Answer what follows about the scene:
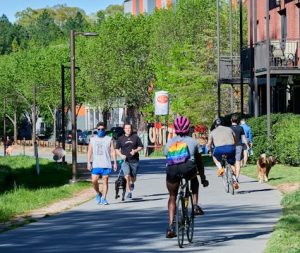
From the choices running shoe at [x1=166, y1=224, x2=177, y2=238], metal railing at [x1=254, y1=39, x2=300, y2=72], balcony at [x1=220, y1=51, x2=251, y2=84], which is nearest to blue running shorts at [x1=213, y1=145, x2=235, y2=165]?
running shoe at [x1=166, y1=224, x2=177, y2=238]

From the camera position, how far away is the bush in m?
27.1

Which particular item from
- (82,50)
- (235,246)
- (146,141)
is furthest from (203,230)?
(82,50)

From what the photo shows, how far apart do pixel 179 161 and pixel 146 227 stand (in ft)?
8.93

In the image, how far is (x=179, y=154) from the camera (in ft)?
37.6

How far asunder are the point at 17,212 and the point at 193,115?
38.8 metres

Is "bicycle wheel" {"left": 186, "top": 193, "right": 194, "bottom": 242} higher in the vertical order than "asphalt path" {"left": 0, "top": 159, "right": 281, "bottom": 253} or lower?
higher

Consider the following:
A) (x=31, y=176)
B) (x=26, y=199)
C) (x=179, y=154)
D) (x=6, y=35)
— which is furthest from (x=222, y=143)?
(x=6, y=35)

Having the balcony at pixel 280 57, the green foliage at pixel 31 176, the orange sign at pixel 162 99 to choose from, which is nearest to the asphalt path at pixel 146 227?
the green foliage at pixel 31 176

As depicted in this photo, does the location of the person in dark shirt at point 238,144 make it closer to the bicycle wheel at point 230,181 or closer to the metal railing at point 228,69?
the bicycle wheel at point 230,181

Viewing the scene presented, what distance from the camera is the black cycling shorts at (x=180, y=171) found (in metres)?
11.4

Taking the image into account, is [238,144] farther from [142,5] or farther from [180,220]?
[142,5]

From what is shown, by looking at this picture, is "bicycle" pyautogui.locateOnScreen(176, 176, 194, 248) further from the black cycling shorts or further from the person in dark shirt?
the person in dark shirt

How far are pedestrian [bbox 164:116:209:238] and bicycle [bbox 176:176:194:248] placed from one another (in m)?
0.14

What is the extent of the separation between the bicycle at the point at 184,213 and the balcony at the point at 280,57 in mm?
21764
